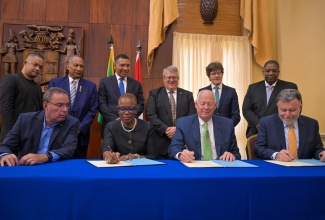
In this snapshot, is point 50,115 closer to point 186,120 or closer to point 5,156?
point 5,156

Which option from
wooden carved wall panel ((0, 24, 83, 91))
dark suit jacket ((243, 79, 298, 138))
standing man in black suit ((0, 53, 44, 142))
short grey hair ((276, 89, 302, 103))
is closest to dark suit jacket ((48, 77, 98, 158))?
standing man in black suit ((0, 53, 44, 142))

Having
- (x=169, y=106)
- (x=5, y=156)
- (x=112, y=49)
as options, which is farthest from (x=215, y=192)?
(x=112, y=49)

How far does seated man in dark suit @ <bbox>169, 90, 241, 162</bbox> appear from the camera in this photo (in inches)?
106

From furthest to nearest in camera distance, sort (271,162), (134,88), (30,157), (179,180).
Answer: (134,88), (271,162), (30,157), (179,180)

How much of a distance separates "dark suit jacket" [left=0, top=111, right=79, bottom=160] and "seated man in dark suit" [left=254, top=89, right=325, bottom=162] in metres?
1.54

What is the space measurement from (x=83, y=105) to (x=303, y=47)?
13.9 ft

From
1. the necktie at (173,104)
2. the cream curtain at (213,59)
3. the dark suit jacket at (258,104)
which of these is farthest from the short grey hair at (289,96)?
the cream curtain at (213,59)

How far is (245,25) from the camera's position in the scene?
5781 mm

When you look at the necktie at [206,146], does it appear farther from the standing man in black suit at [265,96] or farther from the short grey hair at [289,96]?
the standing man in black suit at [265,96]

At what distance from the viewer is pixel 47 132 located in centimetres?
253

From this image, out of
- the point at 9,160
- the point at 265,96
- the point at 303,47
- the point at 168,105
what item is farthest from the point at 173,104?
the point at 303,47

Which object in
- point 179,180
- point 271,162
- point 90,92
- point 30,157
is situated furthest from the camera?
point 90,92

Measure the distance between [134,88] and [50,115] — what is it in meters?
1.79

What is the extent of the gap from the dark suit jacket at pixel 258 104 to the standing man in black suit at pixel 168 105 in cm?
73
